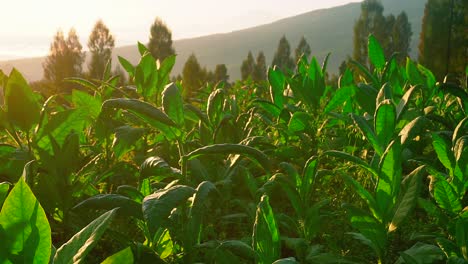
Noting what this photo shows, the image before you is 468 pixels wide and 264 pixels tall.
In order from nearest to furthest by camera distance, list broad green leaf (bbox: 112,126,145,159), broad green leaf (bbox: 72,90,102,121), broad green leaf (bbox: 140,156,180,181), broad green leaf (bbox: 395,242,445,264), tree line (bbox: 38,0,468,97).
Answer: broad green leaf (bbox: 395,242,445,264) < broad green leaf (bbox: 140,156,180,181) < broad green leaf (bbox: 112,126,145,159) < broad green leaf (bbox: 72,90,102,121) < tree line (bbox: 38,0,468,97)

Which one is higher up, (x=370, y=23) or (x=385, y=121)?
(x=385, y=121)

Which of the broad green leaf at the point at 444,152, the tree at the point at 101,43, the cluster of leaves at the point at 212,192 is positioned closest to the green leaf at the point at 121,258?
the cluster of leaves at the point at 212,192

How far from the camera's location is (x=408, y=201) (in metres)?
2.01

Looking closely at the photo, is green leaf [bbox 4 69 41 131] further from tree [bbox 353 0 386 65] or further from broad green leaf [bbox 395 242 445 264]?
tree [bbox 353 0 386 65]

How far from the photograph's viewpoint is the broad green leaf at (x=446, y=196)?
2086 millimetres

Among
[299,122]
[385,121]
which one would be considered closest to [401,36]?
[299,122]

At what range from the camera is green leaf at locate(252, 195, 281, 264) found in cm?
152

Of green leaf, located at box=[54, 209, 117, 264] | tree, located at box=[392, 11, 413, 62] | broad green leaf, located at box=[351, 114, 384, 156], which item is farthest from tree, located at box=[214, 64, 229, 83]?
green leaf, located at box=[54, 209, 117, 264]

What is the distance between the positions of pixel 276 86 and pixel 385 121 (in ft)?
6.50

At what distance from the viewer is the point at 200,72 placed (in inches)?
1614

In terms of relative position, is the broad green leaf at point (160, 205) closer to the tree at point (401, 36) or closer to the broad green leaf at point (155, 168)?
the broad green leaf at point (155, 168)

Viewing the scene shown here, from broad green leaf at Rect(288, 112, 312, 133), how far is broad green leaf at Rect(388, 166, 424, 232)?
1.26m

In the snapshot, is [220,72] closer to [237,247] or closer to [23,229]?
[237,247]

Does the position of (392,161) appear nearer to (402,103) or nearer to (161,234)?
(402,103)
